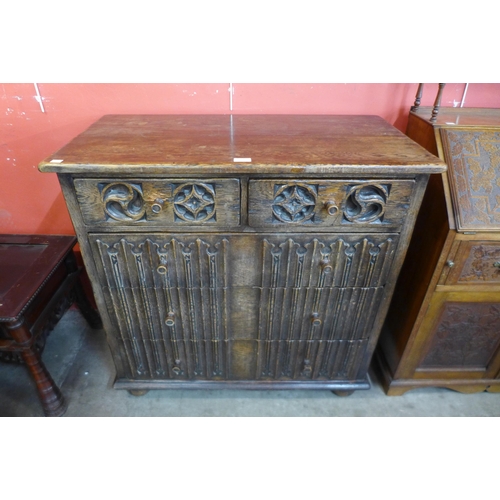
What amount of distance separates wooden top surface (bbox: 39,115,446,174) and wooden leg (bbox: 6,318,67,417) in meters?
0.65

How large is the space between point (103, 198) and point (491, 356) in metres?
1.58

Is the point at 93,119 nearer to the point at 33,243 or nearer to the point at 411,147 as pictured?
the point at 33,243

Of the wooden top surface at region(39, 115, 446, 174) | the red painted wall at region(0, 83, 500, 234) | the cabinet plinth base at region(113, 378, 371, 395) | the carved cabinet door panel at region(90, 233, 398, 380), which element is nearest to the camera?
the wooden top surface at region(39, 115, 446, 174)

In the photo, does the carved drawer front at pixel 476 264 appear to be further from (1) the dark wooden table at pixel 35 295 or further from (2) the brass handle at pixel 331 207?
(1) the dark wooden table at pixel 35 295

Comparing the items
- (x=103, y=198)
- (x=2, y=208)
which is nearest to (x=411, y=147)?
(x=103, y=198)

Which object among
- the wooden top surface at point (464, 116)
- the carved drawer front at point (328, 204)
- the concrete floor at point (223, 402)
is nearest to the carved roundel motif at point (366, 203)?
the carved drawer front at point (328, 204)

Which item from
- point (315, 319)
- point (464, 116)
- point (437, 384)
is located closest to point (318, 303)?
point (315, 319)

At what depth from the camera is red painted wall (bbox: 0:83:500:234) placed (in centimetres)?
142

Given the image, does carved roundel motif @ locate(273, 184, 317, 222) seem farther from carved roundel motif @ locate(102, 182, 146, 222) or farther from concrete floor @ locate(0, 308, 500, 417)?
concrete floor @ locate(0, 308, 500, 417)

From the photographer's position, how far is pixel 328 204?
1.06 m

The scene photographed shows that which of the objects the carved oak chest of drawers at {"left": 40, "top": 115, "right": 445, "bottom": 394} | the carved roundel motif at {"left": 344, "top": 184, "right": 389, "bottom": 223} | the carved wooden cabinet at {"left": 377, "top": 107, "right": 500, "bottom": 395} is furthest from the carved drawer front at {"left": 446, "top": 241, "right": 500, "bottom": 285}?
the carved roundel motif at {"left": 344, "top": 184, "right": 389, "bottom": 223}

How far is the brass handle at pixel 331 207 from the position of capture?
3.46 feet

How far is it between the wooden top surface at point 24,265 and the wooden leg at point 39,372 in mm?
65

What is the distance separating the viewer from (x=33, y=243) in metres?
1.57
